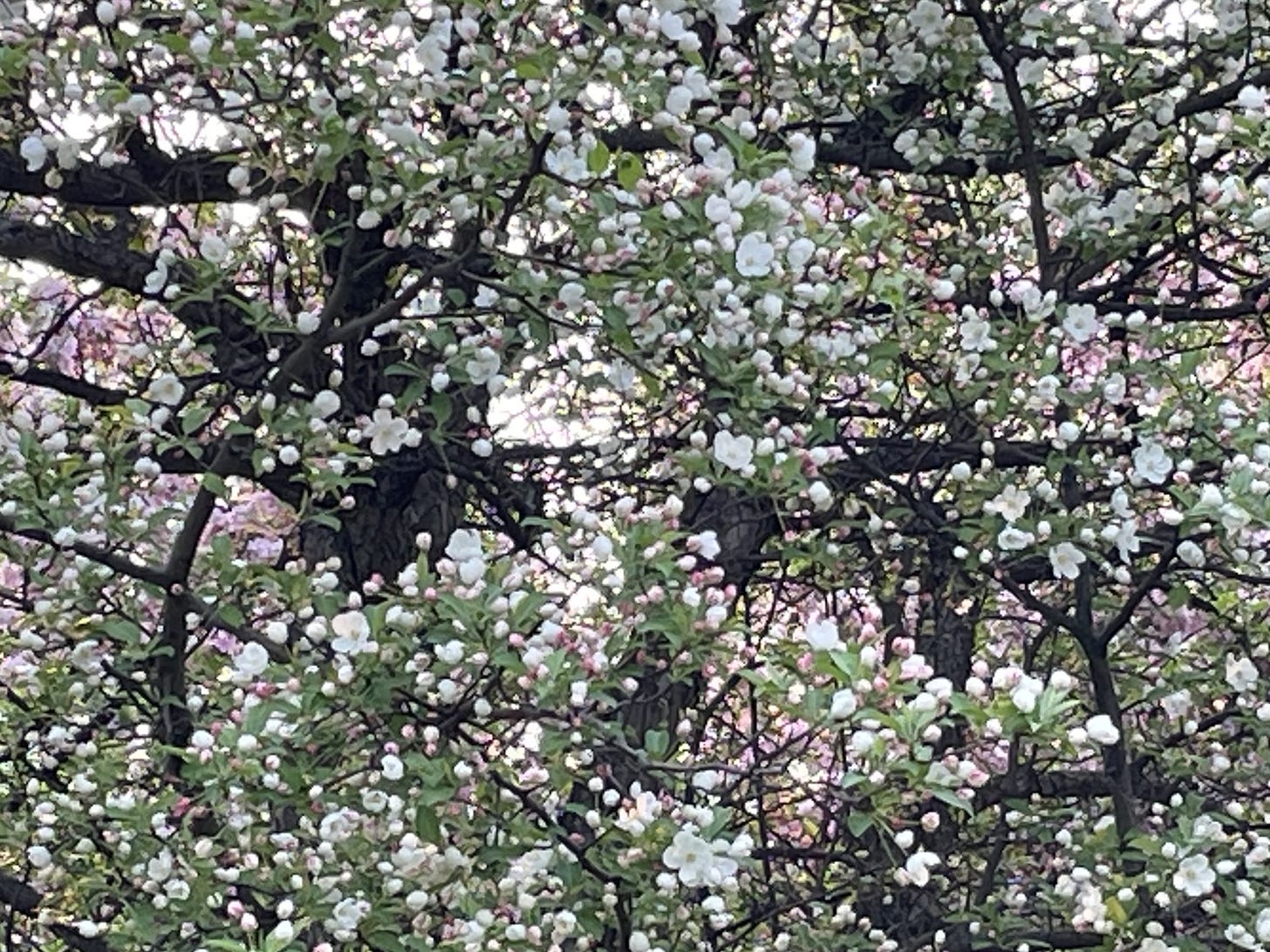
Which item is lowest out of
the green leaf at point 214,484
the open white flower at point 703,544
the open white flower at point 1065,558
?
the open white flower at point 703,544

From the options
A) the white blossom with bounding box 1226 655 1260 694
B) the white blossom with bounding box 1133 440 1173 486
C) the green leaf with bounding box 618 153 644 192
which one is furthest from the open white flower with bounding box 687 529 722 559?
the white blossom with bounding box 1226 655 1260 694

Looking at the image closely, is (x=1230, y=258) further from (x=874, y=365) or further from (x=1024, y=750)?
(x=1024, y=750)

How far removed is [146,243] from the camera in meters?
3.39

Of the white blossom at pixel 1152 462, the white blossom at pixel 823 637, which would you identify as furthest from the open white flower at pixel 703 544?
the white blossom at pixel 1152 462

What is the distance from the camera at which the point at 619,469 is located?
330 cm

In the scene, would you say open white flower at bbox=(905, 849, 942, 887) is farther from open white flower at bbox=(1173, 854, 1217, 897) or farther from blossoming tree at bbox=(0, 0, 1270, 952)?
open white flower at bbox=(1173, 854, 1217, 897)

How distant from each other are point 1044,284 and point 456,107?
136 cm

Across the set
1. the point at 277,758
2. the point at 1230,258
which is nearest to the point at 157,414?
the point at 277,758

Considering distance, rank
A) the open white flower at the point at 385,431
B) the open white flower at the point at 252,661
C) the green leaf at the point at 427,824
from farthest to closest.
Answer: the open white flower at the point at 385,431, the open white flower at the point at 252,661, the green leaf at the point at 427,824

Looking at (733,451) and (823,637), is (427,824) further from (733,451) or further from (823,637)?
(733,451)

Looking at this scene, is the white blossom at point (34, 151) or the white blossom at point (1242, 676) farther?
the white blossom at point (1242, 676)

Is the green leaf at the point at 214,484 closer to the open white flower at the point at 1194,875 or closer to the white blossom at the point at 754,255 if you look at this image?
the white blossom at the point at 754,255

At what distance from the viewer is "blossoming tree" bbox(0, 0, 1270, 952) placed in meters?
2.36

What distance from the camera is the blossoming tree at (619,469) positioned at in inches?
93.0
